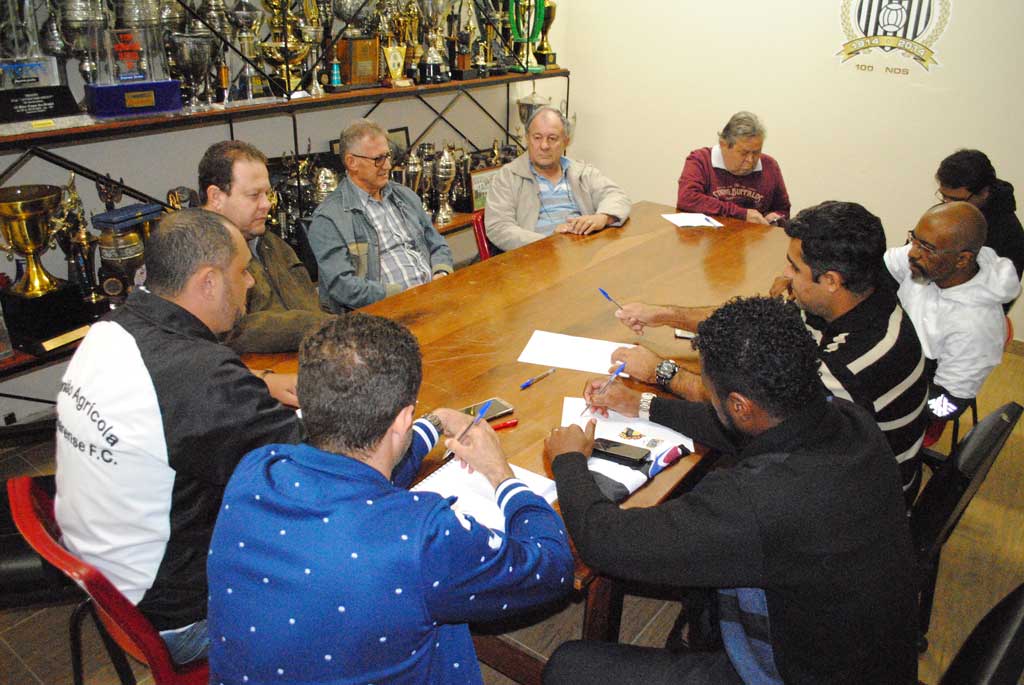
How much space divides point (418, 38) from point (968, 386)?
313cm

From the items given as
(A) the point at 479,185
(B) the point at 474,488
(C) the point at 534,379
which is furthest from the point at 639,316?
(A) the point at 479,185

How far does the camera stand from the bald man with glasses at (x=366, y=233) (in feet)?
9.41

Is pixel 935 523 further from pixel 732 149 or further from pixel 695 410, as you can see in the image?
pixel 732 149

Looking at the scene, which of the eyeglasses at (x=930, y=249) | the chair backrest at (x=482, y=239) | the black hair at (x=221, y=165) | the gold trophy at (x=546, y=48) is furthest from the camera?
the gold trophy at (x=546, y=48)

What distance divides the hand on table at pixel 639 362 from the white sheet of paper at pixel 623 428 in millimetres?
210

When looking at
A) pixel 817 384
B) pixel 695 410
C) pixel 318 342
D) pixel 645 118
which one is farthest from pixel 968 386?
pixel 645 118

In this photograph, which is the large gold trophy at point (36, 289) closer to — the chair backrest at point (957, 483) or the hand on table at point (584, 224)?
→ the hand on table at point (584, 224)

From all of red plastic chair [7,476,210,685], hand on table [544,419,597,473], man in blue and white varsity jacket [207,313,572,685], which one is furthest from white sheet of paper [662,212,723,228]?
red plastic chair [7,476,210,685]

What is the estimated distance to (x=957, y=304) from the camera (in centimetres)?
234

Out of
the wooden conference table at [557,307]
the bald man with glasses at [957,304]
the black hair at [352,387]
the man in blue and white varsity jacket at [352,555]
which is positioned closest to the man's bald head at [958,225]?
the bald man with glasses at [957,304]

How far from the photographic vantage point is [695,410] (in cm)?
183

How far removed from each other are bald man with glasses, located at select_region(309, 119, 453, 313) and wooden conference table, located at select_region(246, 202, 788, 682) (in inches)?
14.8

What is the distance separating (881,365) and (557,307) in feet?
3.47

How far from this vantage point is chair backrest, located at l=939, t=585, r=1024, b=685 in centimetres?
101
